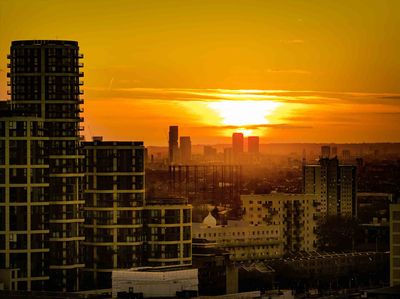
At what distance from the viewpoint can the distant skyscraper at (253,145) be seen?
64.8 m

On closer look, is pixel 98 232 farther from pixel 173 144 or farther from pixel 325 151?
pixel 325 151

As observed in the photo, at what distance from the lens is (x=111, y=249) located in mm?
41406

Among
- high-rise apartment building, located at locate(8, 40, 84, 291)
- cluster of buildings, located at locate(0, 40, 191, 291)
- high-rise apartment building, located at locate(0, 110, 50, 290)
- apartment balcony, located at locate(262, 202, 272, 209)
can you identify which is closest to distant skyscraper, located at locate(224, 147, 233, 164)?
apartment balcony, located at locate(262, 202, 272, 209)

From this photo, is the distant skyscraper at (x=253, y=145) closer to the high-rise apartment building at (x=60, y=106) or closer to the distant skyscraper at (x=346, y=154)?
the distant skyscraper at (x=346, y=154)

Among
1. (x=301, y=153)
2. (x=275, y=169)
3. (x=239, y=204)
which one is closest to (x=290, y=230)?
(x=239, y=204)

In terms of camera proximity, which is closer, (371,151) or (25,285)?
(25,285)

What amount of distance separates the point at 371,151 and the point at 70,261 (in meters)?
29.2

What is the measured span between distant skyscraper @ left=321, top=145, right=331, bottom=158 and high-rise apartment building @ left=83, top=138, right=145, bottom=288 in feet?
78.5

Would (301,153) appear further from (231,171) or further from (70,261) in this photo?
(70,261)

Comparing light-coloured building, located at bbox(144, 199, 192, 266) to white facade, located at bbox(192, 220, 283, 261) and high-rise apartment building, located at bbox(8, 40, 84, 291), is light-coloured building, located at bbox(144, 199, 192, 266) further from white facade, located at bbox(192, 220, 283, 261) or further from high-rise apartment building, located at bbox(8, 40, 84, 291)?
white facade, located at bbox(192, 220, 283, 261)

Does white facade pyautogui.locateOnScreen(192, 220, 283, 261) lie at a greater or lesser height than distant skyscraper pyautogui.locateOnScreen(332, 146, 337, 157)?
lesser

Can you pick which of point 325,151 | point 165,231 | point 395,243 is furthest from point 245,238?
point 325,151

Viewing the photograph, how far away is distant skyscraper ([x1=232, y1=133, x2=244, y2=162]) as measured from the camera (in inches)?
2470

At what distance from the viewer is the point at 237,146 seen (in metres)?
68.2
